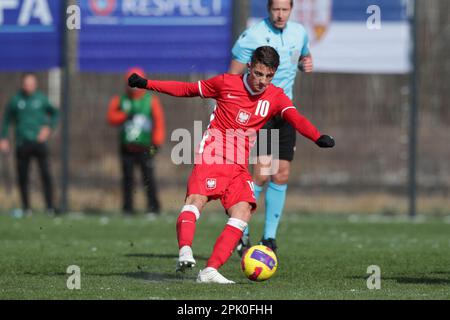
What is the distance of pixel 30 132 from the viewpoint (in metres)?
17.7

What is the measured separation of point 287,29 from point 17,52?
8.82 meters

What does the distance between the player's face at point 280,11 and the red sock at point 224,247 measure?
2.77 m

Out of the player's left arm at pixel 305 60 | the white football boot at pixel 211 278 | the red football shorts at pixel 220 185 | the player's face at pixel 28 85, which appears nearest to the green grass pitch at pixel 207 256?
the white football boot at pixel 211 278

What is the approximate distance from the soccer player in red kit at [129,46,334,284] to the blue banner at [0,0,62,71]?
9927mm

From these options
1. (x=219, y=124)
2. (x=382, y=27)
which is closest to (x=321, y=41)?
(x=382, y=27)

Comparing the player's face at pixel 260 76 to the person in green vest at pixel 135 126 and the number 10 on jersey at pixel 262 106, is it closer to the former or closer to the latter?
the number 10 on jersey at pixel 262 106

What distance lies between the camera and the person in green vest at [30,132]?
1761 centimetres

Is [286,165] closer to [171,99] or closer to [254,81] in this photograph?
[254,81]

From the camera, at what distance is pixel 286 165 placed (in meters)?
10.9

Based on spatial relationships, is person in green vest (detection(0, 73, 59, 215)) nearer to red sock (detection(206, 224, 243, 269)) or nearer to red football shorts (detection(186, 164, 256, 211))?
red football shorts (detection(186, 164, 256, 211))

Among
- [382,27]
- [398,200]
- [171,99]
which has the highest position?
[382,27]

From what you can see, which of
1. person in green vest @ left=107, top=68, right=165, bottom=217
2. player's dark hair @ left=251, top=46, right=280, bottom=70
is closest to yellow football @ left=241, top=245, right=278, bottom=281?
player's dark hair @ left=251, top=46, right=280, bottom=70

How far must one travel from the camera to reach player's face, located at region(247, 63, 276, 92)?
8.64 meters

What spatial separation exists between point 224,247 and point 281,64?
9.34ft
